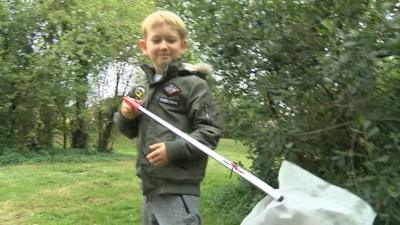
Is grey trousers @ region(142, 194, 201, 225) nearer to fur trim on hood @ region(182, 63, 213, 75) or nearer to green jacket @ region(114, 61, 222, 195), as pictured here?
green jacket @ region(114, 61, 222, 195)

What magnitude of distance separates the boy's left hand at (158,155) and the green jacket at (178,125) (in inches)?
2.3

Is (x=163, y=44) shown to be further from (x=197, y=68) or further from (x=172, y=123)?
(x=172, y=123)

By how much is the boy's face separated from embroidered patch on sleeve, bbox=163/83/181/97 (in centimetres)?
13

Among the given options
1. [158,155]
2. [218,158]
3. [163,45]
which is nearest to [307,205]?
[218,158]

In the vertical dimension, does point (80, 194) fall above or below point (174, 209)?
below

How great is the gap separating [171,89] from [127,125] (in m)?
0.34

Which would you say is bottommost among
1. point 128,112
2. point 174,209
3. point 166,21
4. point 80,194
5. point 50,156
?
point 50,156

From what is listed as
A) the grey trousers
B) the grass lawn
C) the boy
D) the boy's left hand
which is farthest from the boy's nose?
the grass lawn

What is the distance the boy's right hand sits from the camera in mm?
2768

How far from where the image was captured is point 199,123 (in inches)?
105

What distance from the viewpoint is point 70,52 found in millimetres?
12453

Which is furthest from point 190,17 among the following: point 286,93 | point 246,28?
point 286,93

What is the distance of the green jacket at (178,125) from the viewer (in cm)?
265

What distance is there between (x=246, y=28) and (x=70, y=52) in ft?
30.4
